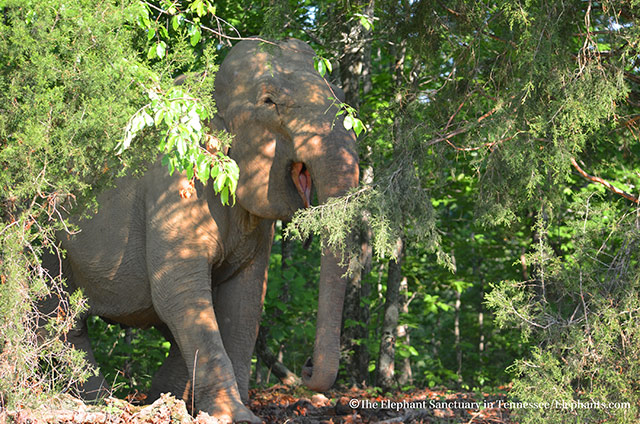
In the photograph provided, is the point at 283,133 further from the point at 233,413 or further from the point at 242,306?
the point at 233,413

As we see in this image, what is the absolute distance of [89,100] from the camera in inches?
198

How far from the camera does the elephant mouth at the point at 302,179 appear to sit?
23.6 ft

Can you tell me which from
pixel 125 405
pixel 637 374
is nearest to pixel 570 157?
pixel 637 374

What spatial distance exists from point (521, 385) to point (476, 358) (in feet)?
38.9

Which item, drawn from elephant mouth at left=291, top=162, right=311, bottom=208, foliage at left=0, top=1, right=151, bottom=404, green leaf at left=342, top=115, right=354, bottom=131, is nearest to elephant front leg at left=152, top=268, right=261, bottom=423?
elephant mouth at left=291, top=162, right=311, bottom=208

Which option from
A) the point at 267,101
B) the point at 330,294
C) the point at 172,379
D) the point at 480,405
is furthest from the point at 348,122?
the point at 172,379

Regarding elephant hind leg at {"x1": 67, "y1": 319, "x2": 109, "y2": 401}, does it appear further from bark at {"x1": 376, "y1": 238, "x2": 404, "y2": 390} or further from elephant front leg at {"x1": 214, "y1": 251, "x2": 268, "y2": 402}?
bark at {"x1": 376, "y1": 238, "x2": 404, "y2": 390}

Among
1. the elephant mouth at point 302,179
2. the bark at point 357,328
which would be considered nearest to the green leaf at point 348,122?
the elephant mouth at point 302,179

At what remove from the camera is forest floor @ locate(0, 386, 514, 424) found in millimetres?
5086

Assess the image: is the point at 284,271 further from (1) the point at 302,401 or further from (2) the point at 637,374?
(2) the point at 637,374

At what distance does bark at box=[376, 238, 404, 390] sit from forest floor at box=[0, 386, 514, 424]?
0.25 metres

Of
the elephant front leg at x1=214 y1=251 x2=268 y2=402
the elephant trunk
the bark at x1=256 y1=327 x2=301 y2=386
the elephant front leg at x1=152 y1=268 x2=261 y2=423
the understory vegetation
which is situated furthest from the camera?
the bark at x1=256 y1=327 x2=301 y2=386

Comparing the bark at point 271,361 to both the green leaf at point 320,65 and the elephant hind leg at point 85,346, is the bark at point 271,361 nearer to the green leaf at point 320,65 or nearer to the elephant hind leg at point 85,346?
the elephant hind leg at point 85,346

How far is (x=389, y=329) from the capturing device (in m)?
9.59
